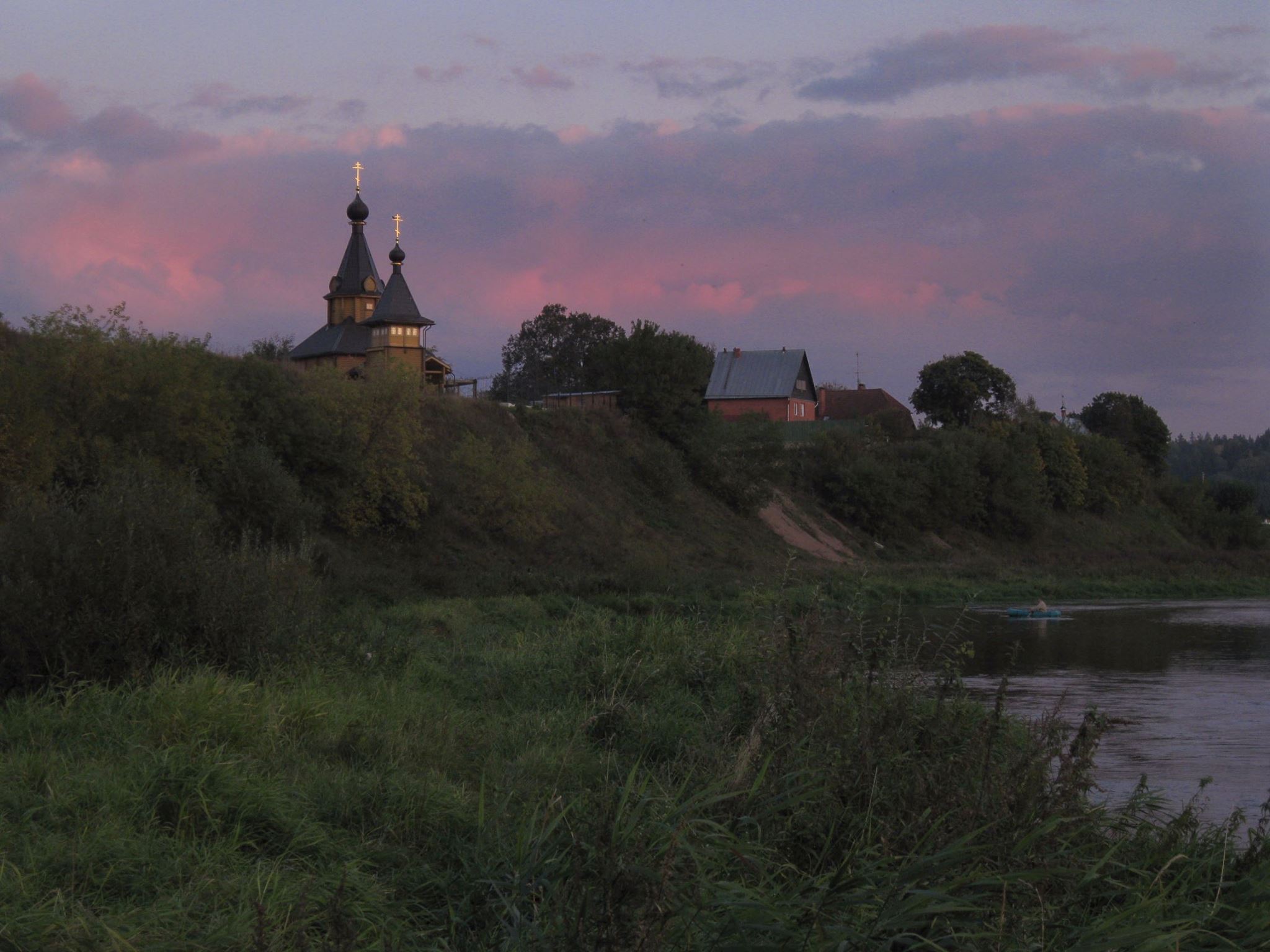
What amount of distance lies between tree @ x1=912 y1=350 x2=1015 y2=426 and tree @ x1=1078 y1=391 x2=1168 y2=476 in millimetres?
13802

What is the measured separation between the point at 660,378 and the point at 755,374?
95.8ft

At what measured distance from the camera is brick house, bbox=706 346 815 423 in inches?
3361

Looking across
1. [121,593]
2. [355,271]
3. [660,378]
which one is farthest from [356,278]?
[121,593]

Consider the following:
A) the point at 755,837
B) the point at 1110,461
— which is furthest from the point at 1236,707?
the point at 1110,461

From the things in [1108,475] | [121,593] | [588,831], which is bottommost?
[588,831]

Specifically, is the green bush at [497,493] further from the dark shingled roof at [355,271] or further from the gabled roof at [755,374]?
the gabled roof at [755,374]

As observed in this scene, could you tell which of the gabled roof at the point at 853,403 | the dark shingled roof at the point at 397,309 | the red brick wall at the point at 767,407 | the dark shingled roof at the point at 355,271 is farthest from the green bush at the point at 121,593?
the gabled roof at the point at 853,403

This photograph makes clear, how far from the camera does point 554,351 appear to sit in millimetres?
A: 101500

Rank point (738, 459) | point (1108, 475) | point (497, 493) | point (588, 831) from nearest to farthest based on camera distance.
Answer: point (588, 831) < point (497, 493) < point (738, 459) < point (1108, 475)

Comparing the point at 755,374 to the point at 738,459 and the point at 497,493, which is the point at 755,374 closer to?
the point at 738,459

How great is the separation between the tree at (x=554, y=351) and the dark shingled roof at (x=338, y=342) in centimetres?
2787

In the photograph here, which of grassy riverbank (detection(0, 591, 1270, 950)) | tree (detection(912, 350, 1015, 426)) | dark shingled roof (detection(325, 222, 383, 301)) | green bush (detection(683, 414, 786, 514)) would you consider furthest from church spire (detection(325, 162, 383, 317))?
grassy riverbank (detection(0, 591, 1270, 950))

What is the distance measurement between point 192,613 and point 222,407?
22831mm

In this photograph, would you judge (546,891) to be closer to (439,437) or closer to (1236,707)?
(1236,707)
